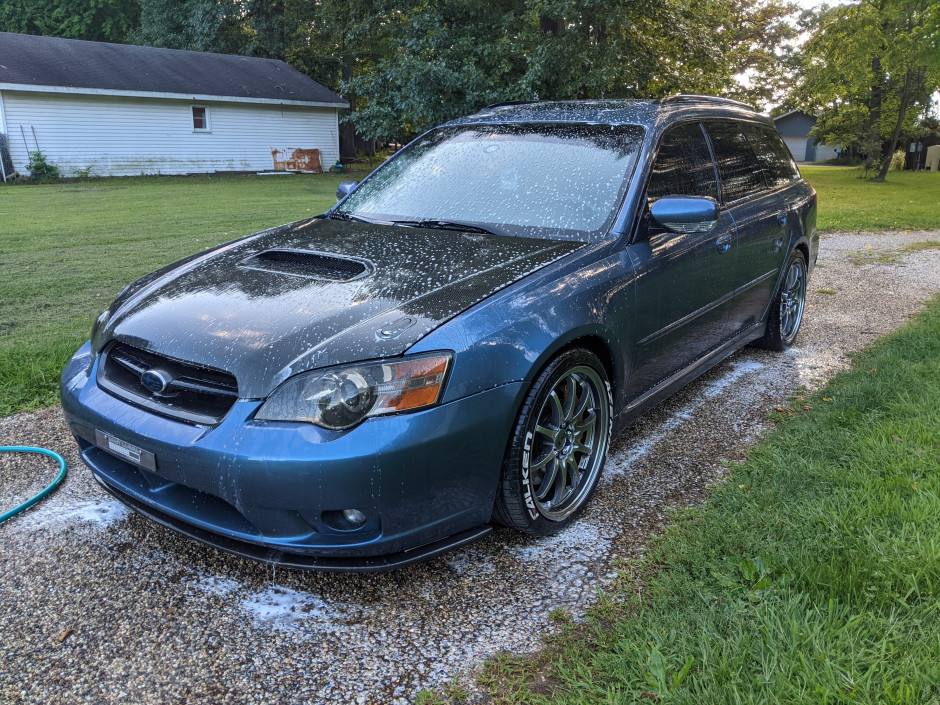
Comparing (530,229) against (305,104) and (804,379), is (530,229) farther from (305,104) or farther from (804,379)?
(305,104)

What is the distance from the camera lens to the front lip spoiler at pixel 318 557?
2.38 metres

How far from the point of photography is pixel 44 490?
332 cm

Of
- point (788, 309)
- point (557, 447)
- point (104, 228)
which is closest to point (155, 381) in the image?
point (557, 447)

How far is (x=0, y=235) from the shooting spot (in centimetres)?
1072

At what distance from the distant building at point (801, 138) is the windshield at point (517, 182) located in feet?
210

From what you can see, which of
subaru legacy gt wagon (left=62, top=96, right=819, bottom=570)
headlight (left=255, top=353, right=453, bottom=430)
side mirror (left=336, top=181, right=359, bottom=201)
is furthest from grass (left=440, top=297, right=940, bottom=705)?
side mirror (left=336, top=181, right=359, bottom=201)

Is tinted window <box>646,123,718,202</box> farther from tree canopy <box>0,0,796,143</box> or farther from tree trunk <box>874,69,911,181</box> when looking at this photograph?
tree trunk <box>874,69,911,181</box>

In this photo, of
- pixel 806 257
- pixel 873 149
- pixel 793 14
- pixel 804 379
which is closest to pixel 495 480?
pixel 804 379

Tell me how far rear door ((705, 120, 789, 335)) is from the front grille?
2.95 m

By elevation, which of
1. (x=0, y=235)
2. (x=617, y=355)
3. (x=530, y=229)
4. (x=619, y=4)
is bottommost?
(x=0, y=235)

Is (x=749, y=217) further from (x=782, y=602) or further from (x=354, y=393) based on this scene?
(x=354, y=393)

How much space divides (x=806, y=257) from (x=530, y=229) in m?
3.25

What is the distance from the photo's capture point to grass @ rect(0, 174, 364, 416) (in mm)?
5016

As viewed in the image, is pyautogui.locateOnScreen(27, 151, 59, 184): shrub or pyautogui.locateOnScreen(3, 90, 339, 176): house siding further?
pyautogui.locateOnScreen(3, 90, 339, 176): house siding
